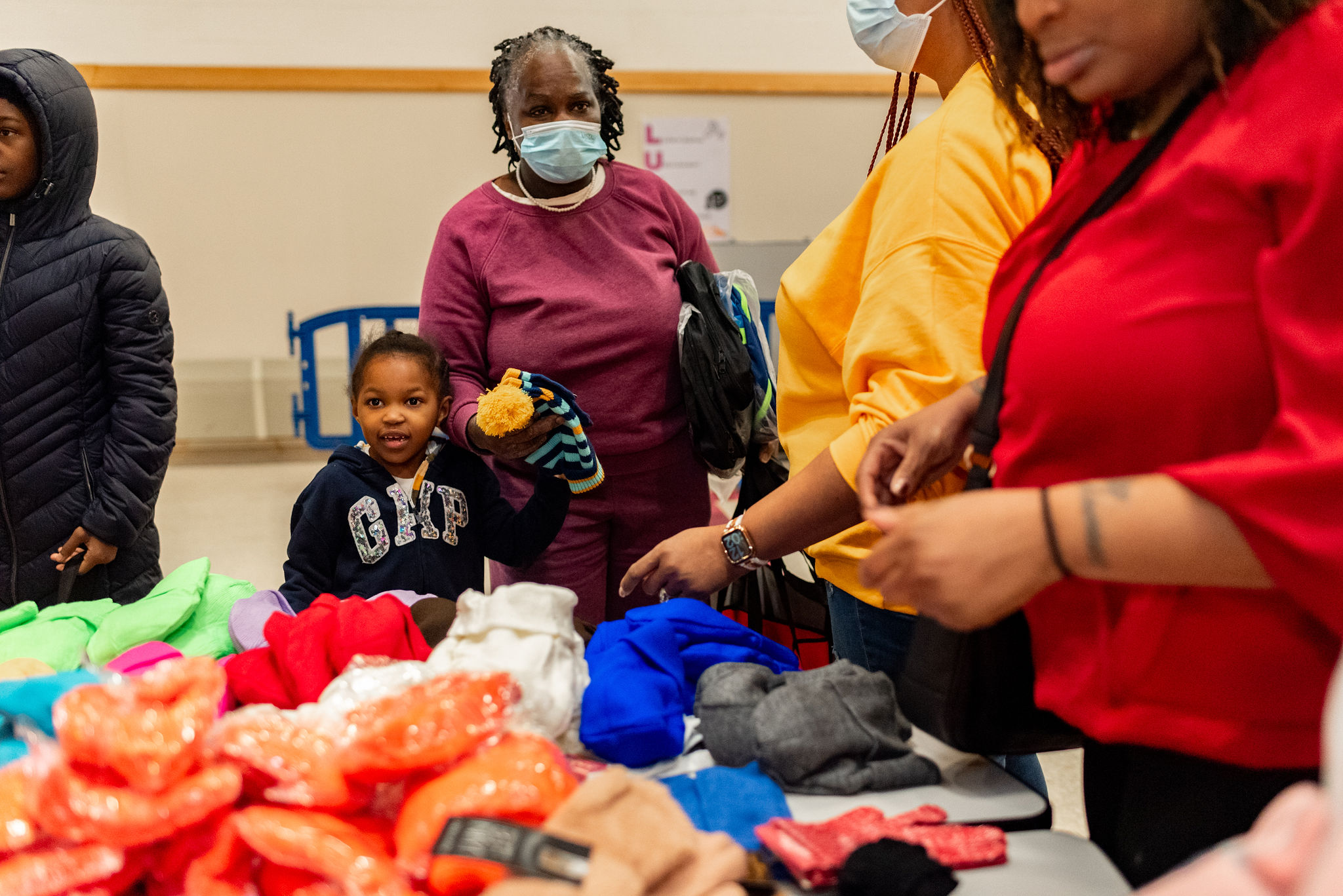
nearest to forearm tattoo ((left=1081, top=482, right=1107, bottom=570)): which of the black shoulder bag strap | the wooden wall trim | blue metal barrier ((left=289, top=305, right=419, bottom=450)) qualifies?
the black shoulder bag strap

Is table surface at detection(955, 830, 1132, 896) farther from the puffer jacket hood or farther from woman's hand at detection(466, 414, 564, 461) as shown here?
the puffer jacket hood

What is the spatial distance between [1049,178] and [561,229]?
112cm

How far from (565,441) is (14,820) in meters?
1.05

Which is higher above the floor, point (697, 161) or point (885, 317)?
point (697, 161)

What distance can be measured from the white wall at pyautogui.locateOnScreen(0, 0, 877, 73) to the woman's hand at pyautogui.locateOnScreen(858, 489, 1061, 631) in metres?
4.74

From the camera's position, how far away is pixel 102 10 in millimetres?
4699

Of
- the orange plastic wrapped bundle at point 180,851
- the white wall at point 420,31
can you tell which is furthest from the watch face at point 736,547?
the white wall at point 420,31

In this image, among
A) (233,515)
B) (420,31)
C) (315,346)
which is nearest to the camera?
(233,515)

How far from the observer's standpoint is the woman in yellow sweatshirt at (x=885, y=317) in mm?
1023

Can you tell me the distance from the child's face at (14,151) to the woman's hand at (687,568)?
166cm

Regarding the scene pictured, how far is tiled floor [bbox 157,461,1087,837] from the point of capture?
4.04 meters

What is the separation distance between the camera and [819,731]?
3.11 ft

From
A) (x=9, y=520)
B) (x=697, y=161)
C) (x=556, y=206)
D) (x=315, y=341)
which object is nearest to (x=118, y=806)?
(x=556, y=206)

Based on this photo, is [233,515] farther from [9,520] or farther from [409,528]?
[409,528]
